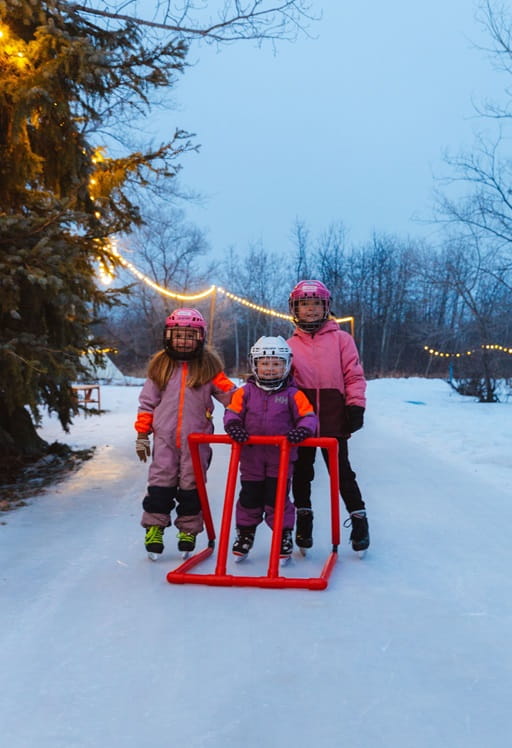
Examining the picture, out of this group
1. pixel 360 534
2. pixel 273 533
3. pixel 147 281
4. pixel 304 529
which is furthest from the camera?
pixel 147 281

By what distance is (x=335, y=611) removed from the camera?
136 inches

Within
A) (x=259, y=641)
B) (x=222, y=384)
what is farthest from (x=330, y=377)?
(x=259, y=641)

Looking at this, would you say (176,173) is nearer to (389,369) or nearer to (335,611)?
(335,611)

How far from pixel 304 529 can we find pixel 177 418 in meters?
1.16

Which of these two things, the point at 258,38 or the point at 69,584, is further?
the point at 258,38

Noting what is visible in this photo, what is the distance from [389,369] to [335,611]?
166 feet

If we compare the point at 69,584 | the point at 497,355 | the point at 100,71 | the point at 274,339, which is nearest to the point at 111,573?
the point at 69,584

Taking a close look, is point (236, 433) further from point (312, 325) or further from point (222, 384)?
point (312, 325)

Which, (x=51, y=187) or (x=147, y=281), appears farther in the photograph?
(x=147, y=281)

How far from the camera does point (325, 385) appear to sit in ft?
14.6

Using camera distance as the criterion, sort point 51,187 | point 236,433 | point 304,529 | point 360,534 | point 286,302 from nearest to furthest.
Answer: point 236,433, point 360,534, point 304,529, point 51,187, point 286,302

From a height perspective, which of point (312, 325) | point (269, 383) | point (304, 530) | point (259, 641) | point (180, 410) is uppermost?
point (312, 325)

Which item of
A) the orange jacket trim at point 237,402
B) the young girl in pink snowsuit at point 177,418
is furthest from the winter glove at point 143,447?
the orange jacket trim at point 237,402

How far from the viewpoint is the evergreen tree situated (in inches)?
218
